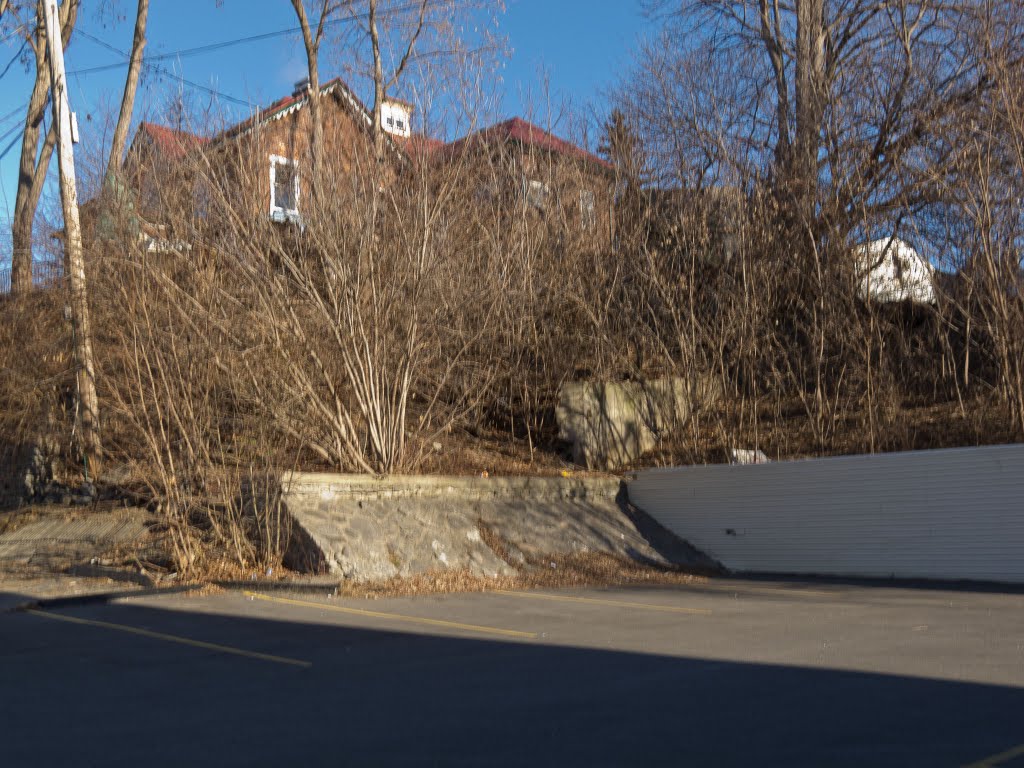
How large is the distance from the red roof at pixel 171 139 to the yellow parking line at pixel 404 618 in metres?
7.36

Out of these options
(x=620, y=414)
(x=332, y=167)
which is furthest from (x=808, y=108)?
(x=332, y=167)

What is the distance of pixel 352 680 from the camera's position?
7.54 m

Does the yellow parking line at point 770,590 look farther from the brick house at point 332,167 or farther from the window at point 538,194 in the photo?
the window at point 538,194

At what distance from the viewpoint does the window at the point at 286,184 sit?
16109 millimetres

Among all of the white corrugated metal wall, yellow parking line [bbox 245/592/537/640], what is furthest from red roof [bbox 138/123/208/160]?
the white corrugated metal wall

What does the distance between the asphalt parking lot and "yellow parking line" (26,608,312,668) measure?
0.05 metres

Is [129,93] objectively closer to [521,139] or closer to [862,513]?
[521,139]

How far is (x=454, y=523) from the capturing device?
14.7 meters

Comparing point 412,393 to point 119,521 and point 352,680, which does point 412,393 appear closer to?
point 119,521

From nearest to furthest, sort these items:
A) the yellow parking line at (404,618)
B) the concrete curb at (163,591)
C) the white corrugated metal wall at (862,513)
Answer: the yellow parking line at (404,618) → the concrete curb at (163,591) → the white corrugated metal wall at (862,513)

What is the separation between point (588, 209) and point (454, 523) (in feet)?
29.8

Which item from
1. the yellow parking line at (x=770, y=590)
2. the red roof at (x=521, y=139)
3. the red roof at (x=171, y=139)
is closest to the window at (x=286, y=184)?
the red roof at (x=171, y=139)

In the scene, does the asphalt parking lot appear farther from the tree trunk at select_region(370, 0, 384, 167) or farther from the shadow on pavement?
the tree trunk at select_region(370, 0, 384, 167)

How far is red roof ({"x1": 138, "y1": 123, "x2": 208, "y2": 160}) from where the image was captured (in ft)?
51.3
